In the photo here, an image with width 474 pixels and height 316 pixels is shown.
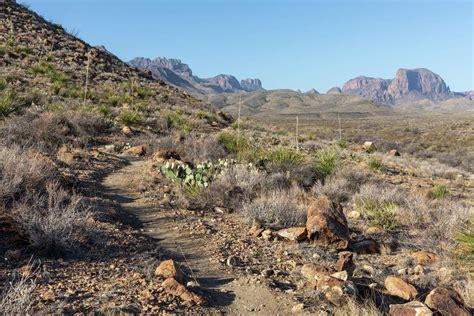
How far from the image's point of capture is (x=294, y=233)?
6090 millimetres

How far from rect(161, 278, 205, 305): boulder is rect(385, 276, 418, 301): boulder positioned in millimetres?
2016

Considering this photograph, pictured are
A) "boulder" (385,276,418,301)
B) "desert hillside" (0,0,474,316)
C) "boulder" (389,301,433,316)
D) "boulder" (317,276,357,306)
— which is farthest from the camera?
"boulder" (385,276,418,301)

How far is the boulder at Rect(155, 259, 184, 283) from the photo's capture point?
4.15 meters

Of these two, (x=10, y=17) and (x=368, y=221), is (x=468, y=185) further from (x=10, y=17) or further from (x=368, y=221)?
(x=10, y=17)

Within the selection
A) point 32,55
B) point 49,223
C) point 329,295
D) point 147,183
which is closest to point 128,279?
point 49,223

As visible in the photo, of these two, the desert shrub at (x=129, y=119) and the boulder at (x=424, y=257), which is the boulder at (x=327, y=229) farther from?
the desert shrub at (x=129, y=119)

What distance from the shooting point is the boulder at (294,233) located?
6.05m

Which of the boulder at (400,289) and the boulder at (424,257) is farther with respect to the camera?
the boulder at (424,257)

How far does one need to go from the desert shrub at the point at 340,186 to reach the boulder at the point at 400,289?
460 centimetres

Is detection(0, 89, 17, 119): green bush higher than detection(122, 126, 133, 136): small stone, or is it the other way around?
detection(0, 89, 17, 119): green bush

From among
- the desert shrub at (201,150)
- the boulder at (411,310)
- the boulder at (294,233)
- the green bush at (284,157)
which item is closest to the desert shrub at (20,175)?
the boulder at (294,233)

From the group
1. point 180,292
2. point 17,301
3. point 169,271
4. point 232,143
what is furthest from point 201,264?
point 232,143

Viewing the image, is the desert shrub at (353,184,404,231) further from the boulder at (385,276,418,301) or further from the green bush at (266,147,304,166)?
the boulder at (385,276,418,301)

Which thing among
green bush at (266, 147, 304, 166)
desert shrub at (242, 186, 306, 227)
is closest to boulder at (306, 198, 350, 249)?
desert shrub at (242, 186, 306, 227)
